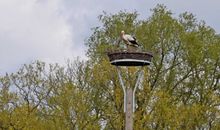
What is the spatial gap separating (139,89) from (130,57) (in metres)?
9.75

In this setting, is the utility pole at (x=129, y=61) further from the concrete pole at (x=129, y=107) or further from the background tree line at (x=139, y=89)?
the background tree line at (x=139, y=89)

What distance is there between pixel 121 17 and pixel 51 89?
4816mm

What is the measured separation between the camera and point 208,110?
104 feet

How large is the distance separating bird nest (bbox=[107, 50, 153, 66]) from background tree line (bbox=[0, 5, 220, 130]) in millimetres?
8801

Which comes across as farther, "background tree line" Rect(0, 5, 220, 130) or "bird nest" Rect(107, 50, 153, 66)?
"background tree line" Rect(0, 5, 220, 130)

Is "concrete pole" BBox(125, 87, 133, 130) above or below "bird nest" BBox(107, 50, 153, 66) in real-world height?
below

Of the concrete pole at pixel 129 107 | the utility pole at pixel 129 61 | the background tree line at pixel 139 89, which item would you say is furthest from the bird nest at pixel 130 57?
the background tree line at pixel 139 89

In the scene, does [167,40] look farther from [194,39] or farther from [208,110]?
[208,110]

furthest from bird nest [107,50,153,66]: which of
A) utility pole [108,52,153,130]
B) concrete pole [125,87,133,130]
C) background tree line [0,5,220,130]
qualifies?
background tree line [0,5,220,130]

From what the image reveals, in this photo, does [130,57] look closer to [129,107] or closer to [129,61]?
[129,61]

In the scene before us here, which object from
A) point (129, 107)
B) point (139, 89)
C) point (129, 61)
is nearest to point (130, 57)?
point (129, 61)

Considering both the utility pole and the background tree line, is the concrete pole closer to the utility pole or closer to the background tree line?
the utility pole

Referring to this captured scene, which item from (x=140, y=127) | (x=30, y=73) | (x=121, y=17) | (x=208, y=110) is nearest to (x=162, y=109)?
(x=140, y=127)

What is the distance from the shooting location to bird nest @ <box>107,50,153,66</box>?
2000 cm
